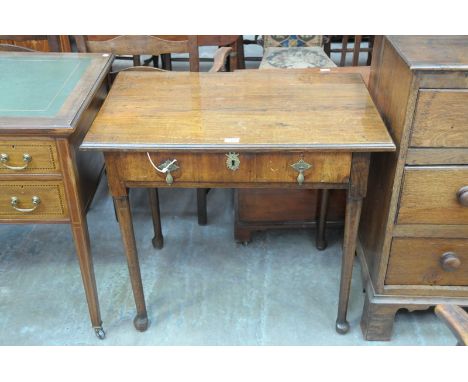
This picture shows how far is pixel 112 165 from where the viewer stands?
1508mm

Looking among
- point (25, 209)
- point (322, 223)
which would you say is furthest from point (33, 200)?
point (322, 223)

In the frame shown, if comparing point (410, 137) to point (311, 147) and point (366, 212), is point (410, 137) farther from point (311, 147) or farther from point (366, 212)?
point (366, 212)

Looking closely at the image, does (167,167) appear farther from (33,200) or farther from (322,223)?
(322,223)

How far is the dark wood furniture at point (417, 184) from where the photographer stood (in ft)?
4.66

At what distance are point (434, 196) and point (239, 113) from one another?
0.67 m

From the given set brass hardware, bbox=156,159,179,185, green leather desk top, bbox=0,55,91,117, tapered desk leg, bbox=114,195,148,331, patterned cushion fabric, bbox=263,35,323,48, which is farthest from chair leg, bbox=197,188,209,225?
patterned cushion fabric, bbox=263,35,323,48

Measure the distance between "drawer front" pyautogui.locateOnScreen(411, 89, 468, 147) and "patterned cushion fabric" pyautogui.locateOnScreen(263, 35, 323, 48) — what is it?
2.16 meters

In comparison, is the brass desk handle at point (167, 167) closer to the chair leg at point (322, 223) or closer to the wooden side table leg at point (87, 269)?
the wooden side table leg at point (87, 269)

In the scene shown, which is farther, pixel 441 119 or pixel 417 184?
pixel 417 184

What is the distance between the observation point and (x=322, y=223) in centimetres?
233

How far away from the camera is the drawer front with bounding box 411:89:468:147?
1411 millimetres

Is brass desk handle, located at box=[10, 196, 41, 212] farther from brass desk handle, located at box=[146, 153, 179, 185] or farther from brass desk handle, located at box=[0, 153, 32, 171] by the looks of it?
brass desk handle, located at box=[146, 153, 179, 185]

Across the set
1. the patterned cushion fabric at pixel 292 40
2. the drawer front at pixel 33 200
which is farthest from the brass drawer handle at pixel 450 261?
the patterned cushion fabric at pixel 292 40

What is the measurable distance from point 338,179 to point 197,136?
17.4 inches
